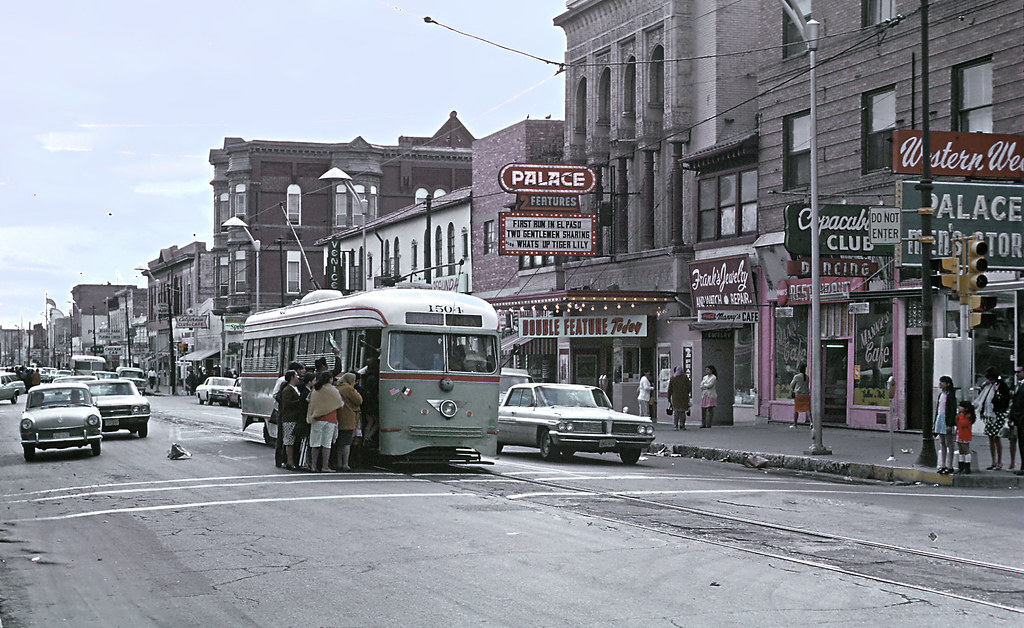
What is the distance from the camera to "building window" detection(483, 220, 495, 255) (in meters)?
52.1

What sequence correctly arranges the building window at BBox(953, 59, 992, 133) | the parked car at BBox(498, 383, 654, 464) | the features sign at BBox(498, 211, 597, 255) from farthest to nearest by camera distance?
the features sign at BBox(498, 211, 597, 255) → the building window at BBox(953, 59, 992, 133) → the parked car at BBox(498, 383, 654, 464)

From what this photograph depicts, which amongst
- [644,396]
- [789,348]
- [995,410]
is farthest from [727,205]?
[995,410]

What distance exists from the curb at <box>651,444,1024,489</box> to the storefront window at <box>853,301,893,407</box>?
5450mm

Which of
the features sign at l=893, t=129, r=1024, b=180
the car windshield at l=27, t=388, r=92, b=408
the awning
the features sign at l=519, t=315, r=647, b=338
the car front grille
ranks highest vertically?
the features sign at l=893, t=129, r=1024, b=180

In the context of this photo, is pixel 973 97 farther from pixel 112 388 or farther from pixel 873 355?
pixel 112 388

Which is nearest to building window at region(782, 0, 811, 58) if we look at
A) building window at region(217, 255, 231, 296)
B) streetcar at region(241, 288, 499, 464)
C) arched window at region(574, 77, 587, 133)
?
arched window at region(574, 77, 587, 133)

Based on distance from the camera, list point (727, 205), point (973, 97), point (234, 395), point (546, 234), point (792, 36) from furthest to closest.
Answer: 1. point (234, 395)
2. point (546, 234)
3. point (727, 205)
4. point (792, 36)
5. point (973, 97)

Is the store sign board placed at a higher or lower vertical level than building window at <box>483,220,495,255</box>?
lower

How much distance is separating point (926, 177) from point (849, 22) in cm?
1002

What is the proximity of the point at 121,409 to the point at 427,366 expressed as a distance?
1438 cm

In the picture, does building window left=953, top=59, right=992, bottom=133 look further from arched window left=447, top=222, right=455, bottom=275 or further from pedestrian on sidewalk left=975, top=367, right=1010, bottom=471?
arched window left=447, top=222, right=455, bottom=275

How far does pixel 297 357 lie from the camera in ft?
83.0

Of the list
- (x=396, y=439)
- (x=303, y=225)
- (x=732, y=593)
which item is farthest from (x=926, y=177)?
(x=303, y=225)

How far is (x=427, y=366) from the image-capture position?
20.8 m
